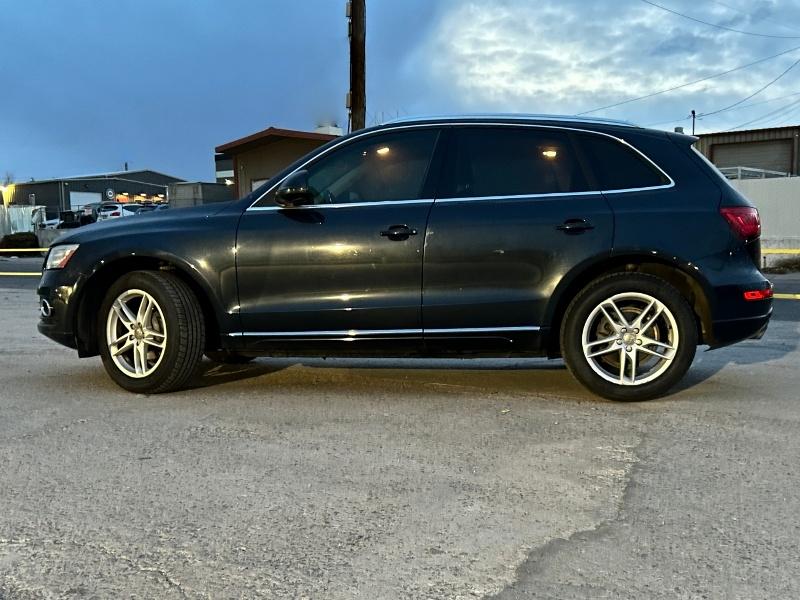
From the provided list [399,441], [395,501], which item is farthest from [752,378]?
[395,501]

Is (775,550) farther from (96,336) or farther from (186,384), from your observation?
(96,336)

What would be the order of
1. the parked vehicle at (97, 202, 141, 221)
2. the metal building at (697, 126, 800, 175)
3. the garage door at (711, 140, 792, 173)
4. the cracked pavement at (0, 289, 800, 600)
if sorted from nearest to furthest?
the cracked pavement at (0, 289, 800, 600) < the metal building at (697, 126, 800, 175) < the garage door at (711, 140, 792, 173) < the parked vehicle at (97, 202, 141, 221)

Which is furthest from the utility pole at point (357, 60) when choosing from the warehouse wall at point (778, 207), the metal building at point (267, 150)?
the warehouse wall at point (778, 207)

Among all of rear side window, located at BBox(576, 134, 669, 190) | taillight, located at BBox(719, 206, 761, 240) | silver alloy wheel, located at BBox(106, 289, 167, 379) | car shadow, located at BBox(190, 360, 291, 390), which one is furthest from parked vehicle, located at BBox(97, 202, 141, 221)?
taillight, located at BBox(719, 206, 761, 240)

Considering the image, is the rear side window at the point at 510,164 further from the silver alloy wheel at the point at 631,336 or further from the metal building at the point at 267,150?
the metal building at the point at 267,150

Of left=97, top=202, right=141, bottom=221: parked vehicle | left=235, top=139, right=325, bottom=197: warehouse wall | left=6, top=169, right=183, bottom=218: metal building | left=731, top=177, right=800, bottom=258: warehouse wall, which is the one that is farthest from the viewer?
left=6, top=169, right=183, bottom=218: metal building

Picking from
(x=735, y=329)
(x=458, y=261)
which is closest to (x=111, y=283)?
(x=458, y=261)

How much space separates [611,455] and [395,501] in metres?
1.23

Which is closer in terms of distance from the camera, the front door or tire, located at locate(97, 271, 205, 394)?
the front door

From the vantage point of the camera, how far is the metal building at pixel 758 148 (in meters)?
29.5

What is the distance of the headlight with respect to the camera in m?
5.10

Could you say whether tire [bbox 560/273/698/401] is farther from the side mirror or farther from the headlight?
the headlight

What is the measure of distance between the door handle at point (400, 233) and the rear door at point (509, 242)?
126 mm

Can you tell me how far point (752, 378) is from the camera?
5.53 metres
